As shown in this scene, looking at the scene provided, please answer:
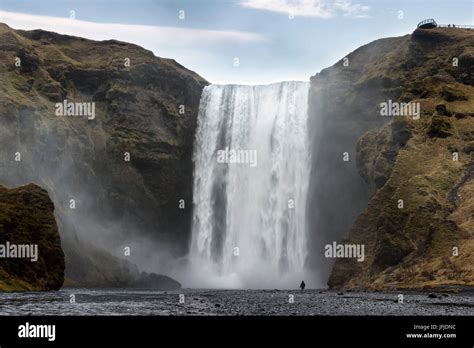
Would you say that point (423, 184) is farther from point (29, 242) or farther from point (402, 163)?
point (29, 242)

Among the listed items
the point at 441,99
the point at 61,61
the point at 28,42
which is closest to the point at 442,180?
the point at 441,99

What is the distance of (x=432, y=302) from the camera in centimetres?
5375

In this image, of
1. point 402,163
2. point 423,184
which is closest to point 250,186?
point 402,163

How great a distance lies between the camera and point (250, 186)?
115 m

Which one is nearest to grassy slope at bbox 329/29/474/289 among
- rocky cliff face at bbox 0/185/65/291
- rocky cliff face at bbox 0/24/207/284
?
rocky cliff face at bbox 0/24/207/284

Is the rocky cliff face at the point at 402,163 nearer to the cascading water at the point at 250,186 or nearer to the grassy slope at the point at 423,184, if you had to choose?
the grassy slope at the point at 423,184

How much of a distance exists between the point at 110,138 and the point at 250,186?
25172 mm

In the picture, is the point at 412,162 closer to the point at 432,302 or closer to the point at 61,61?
the point at 432,302

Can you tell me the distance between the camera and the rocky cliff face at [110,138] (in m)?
107

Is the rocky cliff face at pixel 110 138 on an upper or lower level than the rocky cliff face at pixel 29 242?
upper

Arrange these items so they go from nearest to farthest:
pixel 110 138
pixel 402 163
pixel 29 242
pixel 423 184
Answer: pixel 29 242
pixel 423 184
pixel 402 163
pixel 110 138

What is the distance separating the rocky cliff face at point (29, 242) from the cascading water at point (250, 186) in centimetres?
3288

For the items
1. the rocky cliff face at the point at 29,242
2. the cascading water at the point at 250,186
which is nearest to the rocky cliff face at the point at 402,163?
the cascading water at the point at 250,186

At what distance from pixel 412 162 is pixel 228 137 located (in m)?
35.7
